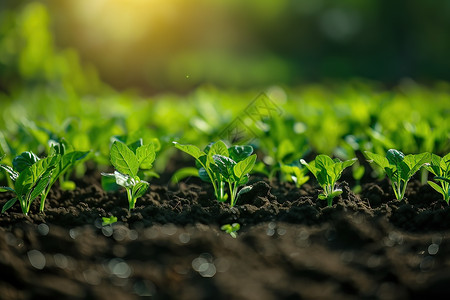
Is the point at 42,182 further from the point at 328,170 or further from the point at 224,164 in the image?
the point at 328,170

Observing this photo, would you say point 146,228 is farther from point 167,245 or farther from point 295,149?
point 295,149

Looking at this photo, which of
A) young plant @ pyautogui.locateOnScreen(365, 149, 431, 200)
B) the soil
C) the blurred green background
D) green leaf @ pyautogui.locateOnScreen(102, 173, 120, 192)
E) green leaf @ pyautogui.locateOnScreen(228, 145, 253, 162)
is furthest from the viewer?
the blurred green background

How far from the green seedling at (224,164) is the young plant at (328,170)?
290 millimetres

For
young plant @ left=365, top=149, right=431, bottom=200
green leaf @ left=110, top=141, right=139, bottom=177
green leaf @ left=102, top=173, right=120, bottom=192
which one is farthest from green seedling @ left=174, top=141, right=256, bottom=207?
young plant @ left=365, top=149, right=431, bottom=200

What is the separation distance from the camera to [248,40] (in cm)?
2025

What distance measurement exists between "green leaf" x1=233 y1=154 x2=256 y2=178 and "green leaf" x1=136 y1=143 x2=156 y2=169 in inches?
16.7

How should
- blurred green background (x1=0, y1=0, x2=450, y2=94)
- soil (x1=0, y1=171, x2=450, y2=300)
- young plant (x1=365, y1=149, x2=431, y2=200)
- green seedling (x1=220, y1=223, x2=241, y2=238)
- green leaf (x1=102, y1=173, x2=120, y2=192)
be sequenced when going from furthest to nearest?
blurred green background (x1=0, y1=0, x2=450, y2=94) → green leaf (x1=102, y1=173, x2=120, y2=192) → young plant (x1=365, y1=149, x2=431, y2=200) → green seedling (x1=220, y1=223, x2=241, y2=238) → soil (x1=0, y1=171, x2=450, y2=300)

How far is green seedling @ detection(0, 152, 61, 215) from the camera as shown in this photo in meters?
2.18

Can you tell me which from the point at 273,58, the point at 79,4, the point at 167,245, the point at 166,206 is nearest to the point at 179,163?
the point at 166,206

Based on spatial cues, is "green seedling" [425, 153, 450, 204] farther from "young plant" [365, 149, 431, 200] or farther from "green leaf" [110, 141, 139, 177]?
"green leaf" [110, 141, 139, 177]

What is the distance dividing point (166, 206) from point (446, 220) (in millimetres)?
1320

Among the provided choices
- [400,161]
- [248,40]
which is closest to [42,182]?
[400,161]

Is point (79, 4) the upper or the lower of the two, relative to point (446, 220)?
upper

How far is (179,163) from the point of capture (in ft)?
12.3
